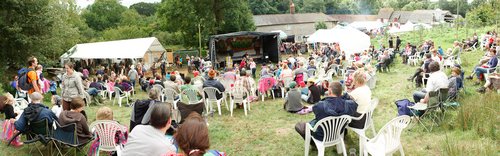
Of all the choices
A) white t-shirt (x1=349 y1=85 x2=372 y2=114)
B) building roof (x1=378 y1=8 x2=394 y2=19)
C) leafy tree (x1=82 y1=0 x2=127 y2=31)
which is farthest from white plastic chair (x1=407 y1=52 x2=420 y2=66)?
building roof (x1=378 y1=8 x2=394 y2=19)

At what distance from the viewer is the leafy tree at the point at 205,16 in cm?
2752

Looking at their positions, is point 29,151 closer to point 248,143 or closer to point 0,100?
point 0,100

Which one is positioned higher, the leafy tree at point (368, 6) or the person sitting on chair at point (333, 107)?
the leafy tree at point (368, 6)

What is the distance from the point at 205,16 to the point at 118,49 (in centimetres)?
866

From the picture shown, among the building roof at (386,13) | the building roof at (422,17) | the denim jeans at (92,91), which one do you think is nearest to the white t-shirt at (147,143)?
the denim jeans at (92,91)

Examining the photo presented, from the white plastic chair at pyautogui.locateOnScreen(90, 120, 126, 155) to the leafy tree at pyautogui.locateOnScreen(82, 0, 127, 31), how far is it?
56.5 meters

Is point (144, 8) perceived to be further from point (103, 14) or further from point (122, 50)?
point (122, 50)

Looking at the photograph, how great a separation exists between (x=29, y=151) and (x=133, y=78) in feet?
27.2

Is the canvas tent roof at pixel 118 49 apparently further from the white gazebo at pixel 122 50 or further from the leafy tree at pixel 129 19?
the leafy tree at pixel 129 19

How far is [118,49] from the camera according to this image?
2070 cm

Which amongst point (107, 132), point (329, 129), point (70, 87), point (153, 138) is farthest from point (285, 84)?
point (153, 138)

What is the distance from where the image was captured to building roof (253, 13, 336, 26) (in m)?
50.8

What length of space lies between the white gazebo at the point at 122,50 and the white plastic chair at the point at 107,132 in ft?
47.7

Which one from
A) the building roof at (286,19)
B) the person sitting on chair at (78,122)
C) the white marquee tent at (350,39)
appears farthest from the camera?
the building roof at (286,19)
